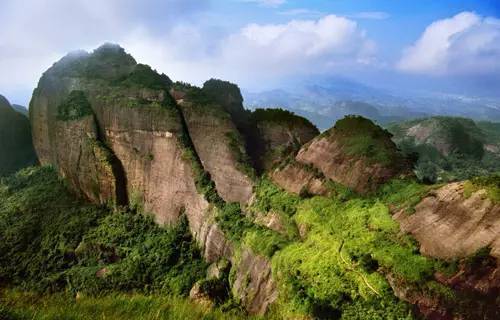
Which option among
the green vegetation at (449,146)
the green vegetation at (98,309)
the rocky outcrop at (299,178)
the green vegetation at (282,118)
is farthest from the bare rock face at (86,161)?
the green vegetation at (449,146)

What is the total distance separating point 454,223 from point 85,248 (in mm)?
26514

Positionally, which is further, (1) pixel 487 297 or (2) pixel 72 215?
(2) pixel 72 215

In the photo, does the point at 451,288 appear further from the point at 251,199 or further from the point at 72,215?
the point at 72,215

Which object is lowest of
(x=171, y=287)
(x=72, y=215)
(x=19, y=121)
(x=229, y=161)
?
(x=171, y=287)

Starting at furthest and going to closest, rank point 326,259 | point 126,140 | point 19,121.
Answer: point 19,121 → point 126,140 → point 326,259

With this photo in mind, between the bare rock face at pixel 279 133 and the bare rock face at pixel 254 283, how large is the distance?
799 cm

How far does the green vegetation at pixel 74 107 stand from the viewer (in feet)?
123

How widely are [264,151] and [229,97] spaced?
7810 mm

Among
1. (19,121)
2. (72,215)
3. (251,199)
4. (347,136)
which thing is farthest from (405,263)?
(19,121)

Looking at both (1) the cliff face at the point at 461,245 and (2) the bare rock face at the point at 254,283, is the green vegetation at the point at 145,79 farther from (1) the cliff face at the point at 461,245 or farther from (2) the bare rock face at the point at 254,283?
(1) the cliff face at the point at 461,245

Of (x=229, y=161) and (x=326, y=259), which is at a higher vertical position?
(x=229, y=161)

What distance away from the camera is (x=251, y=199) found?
27.5m

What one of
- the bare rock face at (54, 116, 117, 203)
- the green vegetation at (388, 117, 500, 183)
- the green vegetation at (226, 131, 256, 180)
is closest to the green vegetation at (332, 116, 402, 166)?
the green vegetation at (226, 131, 256, 180)

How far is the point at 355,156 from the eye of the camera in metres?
23.1
